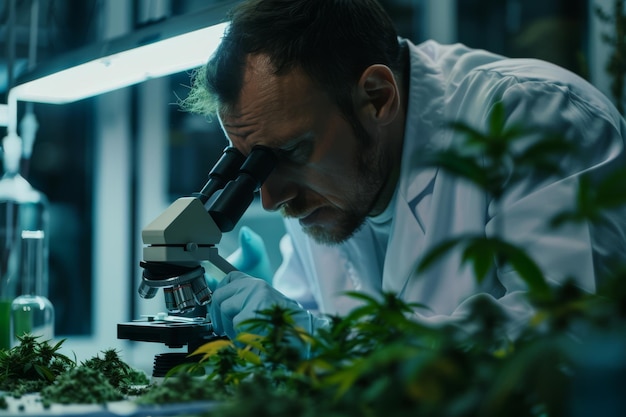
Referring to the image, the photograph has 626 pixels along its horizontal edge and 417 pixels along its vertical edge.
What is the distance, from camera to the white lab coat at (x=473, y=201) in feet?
4.38

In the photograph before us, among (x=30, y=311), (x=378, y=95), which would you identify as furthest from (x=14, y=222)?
(x=378, y=95)

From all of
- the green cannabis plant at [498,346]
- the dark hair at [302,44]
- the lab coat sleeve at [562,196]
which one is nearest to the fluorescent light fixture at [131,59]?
the dark hair at [302,44]

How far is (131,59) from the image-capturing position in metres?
1.66

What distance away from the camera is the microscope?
A: 1.22 meters

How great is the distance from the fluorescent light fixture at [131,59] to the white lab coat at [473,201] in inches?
19.9

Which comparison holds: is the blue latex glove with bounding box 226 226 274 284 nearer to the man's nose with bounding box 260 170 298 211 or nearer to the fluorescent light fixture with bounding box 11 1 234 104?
the man's nose with bounding box 260 170 298 211

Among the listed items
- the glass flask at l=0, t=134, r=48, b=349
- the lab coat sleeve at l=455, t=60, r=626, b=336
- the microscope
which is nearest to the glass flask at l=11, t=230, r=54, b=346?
the glass flask at l=0, t=134, r=48, b=349

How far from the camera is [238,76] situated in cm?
157

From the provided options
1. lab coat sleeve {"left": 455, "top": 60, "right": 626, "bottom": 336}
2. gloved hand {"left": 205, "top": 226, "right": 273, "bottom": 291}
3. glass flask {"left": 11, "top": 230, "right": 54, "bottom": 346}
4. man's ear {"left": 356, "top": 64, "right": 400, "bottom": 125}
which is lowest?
glass flask {"left": 11, "top": 230, "right": 54, "bottom": 346}

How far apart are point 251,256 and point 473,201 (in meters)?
0.62

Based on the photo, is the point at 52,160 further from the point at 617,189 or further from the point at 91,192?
the point at 617,189

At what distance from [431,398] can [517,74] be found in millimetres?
1354

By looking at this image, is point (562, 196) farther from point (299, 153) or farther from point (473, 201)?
point (299, 153)

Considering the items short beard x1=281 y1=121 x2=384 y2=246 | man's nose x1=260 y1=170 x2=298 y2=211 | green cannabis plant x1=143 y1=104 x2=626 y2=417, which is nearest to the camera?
green cannabis plant x1=143 y1=104 x2=626 y2=417
